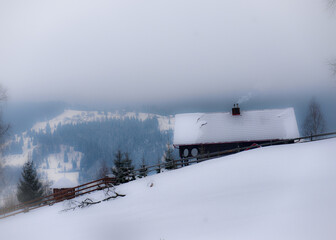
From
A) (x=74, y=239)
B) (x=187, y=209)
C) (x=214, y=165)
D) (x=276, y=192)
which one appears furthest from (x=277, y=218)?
(x=74, y=239)

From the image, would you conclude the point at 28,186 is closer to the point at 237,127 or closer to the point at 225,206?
the point at 237,127

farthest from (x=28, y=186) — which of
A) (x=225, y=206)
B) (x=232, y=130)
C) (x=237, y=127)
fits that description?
(x=225, y=206)

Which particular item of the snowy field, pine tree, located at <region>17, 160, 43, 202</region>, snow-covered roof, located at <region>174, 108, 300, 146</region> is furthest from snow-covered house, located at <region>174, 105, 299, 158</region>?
pine tree, located at <region>17, 160, 43, 202</region>

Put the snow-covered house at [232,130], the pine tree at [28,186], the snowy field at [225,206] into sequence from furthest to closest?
the pine tree at [28,186] < the snow-covered house at [232,130] < the snowy field at [225,206]

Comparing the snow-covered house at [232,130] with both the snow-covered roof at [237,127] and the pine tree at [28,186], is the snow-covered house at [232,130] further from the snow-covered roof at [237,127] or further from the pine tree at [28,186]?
the pine tree at [28,186]

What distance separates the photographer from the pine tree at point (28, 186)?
1515 inches

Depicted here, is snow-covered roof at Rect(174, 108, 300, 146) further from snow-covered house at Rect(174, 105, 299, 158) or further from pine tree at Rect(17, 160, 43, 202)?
pine tree at Rect(17, 160, 43, 202)

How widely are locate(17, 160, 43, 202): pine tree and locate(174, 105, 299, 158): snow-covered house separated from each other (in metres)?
19.3

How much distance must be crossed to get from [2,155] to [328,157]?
25833 millimetres

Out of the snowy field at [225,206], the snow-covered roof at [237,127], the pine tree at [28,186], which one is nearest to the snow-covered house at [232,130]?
the snow-covered roof at [237,127]

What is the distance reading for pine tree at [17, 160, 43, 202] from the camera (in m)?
38.5

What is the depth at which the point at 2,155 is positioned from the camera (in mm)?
27391

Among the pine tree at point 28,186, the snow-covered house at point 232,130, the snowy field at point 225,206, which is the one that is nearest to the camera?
the snowy field at point 225,206

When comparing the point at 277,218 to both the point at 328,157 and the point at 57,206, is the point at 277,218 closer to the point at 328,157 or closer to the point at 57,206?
the point at 328,157
